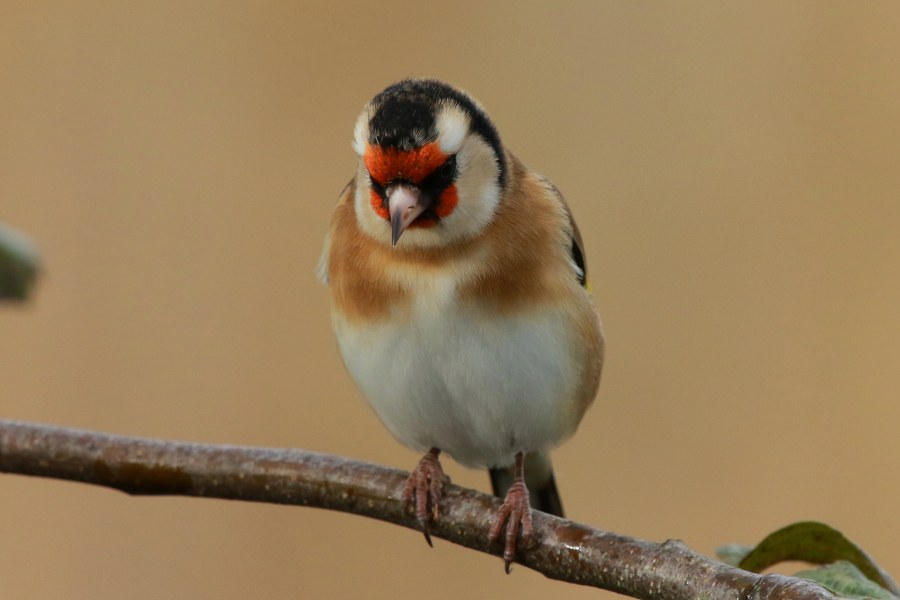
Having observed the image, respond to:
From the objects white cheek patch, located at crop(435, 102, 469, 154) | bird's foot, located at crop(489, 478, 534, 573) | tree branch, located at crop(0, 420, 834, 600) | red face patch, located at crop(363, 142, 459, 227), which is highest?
white cheek patch, located at crop(435, 102, 469, 154)

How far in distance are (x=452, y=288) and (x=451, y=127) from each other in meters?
0.36

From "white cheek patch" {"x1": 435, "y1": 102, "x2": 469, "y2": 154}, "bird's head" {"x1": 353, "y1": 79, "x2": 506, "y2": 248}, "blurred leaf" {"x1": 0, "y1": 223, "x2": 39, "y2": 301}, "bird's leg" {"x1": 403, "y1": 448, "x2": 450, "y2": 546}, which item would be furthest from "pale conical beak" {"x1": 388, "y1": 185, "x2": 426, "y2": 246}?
"blurred leaf" {"x1": 0, "y1": 223, "x2": 39, "y2": 301}

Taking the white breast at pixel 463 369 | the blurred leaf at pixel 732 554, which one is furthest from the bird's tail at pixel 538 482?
the blurred leaf at pixel 732 554

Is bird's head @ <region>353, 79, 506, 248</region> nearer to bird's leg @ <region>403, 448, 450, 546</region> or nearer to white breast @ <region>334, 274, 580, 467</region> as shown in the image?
white breast @ <region>334, 274, 580, 467</region>

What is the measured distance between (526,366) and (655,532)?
76.5 inches

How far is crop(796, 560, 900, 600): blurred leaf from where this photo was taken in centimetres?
172

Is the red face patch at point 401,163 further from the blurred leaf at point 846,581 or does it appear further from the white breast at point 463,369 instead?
the blurred leaf at point 846,581

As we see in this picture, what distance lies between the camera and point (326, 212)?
4926 millimetres

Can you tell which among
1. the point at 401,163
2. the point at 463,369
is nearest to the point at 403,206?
the point at 401,163

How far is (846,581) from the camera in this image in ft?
5.80

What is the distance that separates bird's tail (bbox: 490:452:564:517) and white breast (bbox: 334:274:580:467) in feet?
1.18

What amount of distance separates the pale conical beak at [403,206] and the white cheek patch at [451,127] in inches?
4.7

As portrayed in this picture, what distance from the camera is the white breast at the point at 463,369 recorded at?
109 inches

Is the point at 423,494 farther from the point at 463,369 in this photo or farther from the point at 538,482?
the point at 538,482
